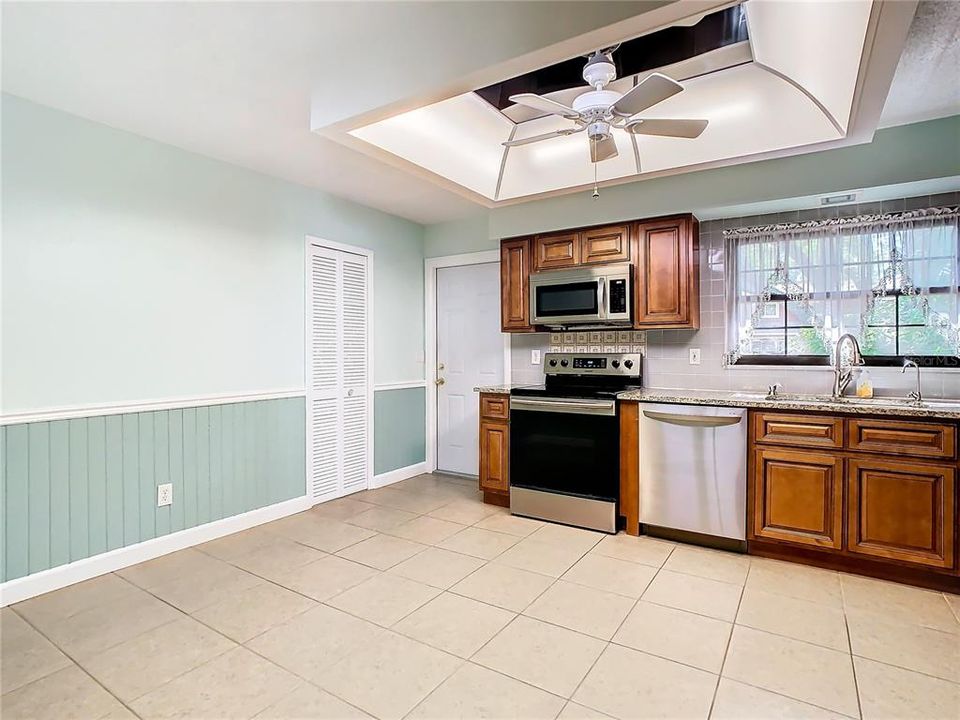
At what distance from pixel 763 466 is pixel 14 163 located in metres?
4.27

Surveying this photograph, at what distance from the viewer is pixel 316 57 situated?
2.28 meters

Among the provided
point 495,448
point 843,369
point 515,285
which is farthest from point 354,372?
point 843,369

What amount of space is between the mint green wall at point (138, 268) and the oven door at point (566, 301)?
178cm

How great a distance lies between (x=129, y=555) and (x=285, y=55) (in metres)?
2.80

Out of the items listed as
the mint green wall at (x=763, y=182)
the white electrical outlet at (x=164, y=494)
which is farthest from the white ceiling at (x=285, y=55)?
the white electrical outlet at (x=164, y=494)

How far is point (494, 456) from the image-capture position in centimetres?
413

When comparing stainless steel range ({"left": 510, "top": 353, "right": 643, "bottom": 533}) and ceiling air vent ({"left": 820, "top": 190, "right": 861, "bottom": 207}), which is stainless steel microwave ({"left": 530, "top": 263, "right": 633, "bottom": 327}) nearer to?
stainless steel range ({"left": 510, "top": 353, "right": 643, "bottom": 533})

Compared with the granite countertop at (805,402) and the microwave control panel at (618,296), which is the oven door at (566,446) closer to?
the granite countertop at (805,402)

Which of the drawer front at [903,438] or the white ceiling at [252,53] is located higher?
the white ceiling at [252,53]

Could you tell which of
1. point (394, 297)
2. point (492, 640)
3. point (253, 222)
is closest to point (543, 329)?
point (394, 297)

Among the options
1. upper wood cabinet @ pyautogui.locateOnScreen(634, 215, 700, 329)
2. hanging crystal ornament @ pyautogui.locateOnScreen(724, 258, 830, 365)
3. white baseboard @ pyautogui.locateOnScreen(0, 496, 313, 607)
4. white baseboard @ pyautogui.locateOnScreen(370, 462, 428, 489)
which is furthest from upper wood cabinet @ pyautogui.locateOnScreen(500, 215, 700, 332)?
white baseboard @ pyautogui.locateOnScreen(0, 496, 313, 607)

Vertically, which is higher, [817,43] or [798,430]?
[817,43]

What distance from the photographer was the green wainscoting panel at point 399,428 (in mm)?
4719

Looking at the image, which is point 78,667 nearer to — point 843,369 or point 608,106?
point 608,106
